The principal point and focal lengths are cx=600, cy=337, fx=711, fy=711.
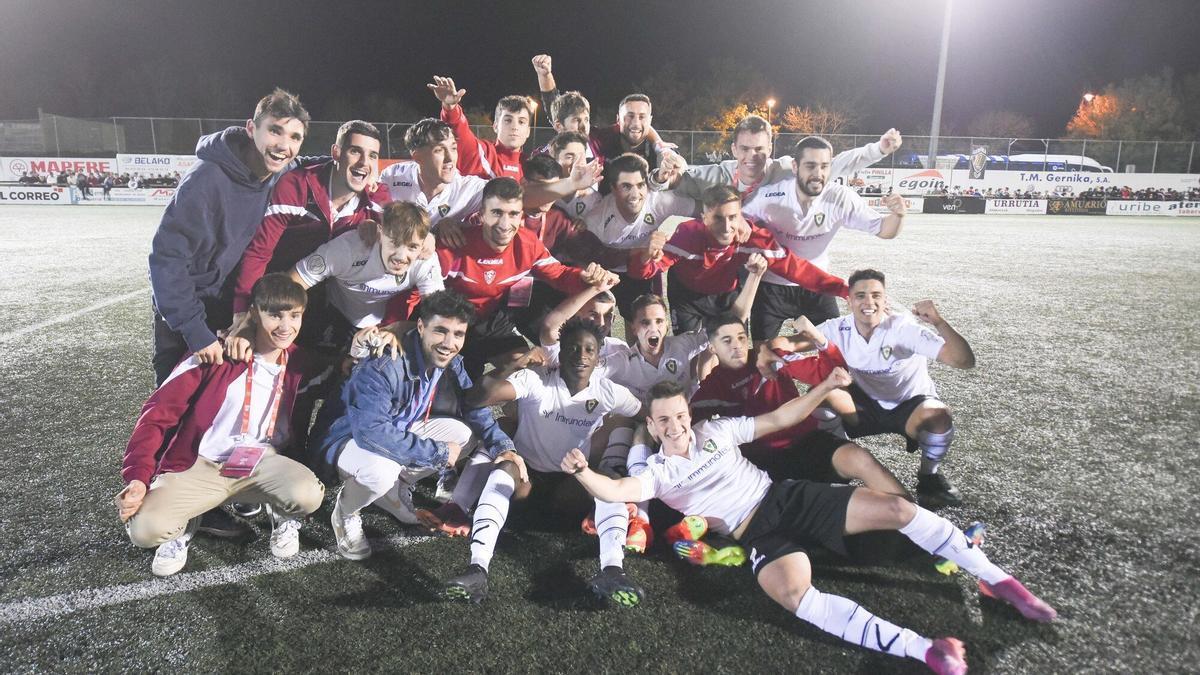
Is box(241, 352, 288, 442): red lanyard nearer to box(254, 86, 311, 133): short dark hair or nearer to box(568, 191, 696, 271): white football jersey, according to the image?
box(254, 86, 311, 133): short dark hair

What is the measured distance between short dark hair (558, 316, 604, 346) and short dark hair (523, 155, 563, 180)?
1098 millimetres

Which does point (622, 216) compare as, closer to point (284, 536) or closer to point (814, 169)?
point (814, 169)

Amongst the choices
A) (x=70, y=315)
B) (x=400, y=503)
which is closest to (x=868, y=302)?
(x=400, y=503)

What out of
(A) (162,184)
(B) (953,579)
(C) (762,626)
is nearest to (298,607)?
(C) (762,626)

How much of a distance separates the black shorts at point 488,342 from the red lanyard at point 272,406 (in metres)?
1.35

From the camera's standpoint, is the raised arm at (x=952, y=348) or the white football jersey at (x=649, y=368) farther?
the white football jersey at (x=649, y=368)

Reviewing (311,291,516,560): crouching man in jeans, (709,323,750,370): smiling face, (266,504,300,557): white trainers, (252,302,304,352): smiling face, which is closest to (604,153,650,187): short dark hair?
(709,323,750,370): smiling face

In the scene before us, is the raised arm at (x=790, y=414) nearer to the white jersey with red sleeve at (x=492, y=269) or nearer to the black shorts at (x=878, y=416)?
the black shorts at (x=878, y=416)

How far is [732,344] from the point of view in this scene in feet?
12.1

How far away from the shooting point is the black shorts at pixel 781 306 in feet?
16.6

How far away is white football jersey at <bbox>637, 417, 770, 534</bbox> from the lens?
3.01m

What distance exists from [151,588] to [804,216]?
4.25 metres

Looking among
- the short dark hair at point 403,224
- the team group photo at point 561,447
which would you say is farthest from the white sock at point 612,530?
the short dark hair at point 403,224

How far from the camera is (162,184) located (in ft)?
85.9
